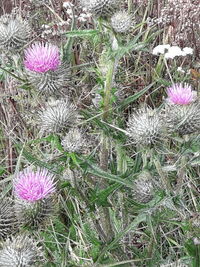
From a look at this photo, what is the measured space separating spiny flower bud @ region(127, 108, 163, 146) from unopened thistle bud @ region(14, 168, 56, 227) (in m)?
0.55

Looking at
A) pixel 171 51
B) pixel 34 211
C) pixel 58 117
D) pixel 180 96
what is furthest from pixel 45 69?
pixel 171 51

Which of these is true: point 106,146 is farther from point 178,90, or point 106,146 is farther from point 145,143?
point 178,90

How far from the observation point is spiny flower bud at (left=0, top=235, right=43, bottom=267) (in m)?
1.96

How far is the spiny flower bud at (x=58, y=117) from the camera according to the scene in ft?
8.20

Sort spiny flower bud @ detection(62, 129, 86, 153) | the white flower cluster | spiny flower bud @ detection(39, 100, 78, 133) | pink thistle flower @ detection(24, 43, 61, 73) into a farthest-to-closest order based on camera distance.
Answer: the white flower cluster, pink thistle flower @ detection(24, 43, 61, 73), spiny flower bud @ detection(39, 100, 78, 133), spiny flower bud @ detection(62, 129, 86, 153)

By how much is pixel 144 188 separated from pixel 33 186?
72 centimetres

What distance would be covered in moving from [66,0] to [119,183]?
2603 millimetres

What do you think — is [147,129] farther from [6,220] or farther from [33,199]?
[6,220]

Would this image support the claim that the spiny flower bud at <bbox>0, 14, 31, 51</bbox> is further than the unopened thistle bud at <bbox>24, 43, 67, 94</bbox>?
Yes

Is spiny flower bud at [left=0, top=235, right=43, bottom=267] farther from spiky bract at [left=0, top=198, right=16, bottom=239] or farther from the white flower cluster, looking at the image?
the white flower cluster

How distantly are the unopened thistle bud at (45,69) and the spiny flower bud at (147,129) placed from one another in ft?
1.73

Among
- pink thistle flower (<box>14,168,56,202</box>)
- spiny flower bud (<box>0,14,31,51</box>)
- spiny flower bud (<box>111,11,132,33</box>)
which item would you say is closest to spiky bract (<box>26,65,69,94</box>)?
spiny flower bud (<box>0,14,31,51</box>)

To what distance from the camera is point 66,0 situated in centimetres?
431

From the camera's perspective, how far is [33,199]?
215 centimetres
